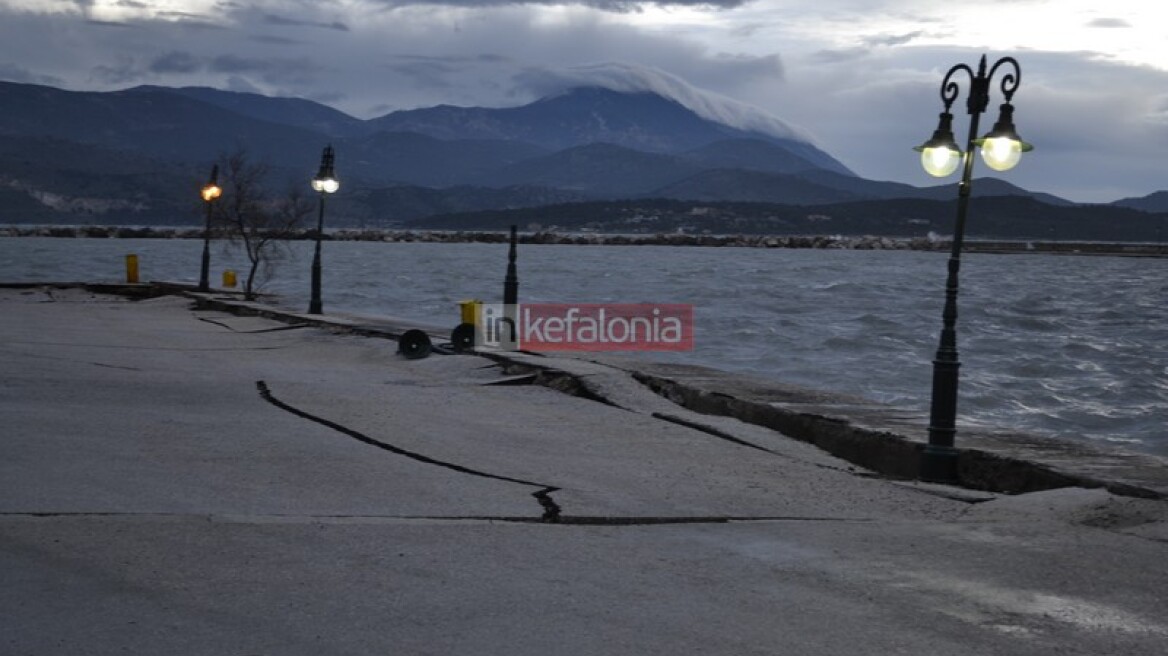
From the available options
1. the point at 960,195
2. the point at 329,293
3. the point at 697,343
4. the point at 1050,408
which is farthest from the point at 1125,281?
the point at 960,195

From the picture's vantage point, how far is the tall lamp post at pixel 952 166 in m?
11.6

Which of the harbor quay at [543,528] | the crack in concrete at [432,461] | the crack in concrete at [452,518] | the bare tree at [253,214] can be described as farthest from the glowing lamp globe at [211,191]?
the crack in concrete at [452,518]

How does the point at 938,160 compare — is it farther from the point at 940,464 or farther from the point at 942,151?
the point at 940,464

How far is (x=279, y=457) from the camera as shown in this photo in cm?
1064

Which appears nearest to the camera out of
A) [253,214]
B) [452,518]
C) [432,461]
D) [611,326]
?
[452,518]

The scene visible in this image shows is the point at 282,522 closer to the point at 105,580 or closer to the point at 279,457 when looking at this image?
the point at 105,580

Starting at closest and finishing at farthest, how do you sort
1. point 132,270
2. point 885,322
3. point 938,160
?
1. point 938,160
2. point 132,270
3. point 885,322

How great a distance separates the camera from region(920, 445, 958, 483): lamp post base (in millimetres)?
11602

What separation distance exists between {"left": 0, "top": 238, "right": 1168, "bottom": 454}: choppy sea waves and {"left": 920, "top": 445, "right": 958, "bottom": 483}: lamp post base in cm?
232

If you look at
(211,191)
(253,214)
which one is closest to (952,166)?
(211,191)

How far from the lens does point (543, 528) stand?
8.37m

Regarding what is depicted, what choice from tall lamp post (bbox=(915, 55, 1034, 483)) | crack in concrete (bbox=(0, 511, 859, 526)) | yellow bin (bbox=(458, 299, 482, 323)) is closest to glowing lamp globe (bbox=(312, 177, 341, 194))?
yellow bin (bbox=(458, 299, 482, 323))

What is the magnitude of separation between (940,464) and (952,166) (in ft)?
9.53

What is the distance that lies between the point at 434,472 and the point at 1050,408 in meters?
27.3
